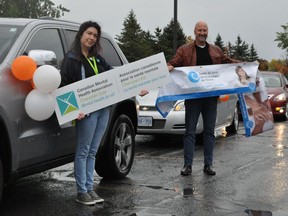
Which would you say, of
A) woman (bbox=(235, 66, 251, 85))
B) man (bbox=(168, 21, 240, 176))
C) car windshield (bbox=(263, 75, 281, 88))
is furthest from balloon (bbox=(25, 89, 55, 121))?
car windshield (bbox=(263, 75, 281, 88))

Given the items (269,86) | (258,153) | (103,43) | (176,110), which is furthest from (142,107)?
(269,86)

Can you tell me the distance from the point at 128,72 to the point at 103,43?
4.26 feet

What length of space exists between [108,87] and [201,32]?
77.2 inches

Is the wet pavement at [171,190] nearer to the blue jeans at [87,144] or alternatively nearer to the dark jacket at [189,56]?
the blue jeans at [87,144]

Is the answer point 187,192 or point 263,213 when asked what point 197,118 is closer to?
point 187,192

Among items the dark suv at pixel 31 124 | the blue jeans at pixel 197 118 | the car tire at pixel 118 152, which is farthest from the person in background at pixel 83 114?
the blue jeans at pixel 197 118

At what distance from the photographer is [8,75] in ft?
14.3

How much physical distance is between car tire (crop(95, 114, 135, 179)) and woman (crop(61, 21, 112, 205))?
2.84 feet

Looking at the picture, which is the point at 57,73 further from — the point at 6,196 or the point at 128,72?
the point at 6,196

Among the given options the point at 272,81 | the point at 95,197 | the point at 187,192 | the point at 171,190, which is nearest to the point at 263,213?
the point at 187,192

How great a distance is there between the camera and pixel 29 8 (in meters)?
59.9

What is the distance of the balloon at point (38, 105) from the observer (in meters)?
4.43

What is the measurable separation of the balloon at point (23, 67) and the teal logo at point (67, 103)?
40cm

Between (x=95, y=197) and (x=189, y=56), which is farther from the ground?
(x=189, y=56)
